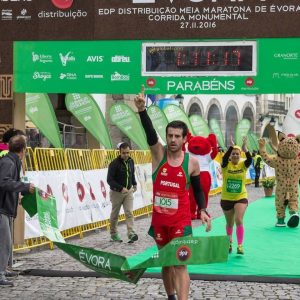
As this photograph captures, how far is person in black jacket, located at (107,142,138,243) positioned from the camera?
41.1 feet

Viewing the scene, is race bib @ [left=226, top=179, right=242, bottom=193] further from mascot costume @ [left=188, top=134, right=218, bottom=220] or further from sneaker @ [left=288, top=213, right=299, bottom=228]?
sneaker @ [left=288, top=213, right=299, bottom=228]

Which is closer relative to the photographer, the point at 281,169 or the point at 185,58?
the point at 185,58

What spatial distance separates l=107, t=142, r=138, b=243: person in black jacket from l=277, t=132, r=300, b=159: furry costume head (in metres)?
3.88

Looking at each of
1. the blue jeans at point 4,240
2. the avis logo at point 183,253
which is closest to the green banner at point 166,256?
the avis logo at point 183,253

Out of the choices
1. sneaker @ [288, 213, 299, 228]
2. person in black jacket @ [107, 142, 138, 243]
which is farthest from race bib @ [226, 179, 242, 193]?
sneaker @ [288, 213, 299, 228]

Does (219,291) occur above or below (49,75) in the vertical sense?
below

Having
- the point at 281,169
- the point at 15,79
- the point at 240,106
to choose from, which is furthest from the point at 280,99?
the point at 15,79

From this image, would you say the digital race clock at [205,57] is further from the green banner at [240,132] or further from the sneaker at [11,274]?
the green banner at [240,132]

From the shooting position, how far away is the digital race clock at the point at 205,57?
31.7 feet

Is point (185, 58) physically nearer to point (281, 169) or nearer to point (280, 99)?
point (281, 169)

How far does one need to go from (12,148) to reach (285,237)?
691cm

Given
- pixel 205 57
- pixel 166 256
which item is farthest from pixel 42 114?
pixel 166 256

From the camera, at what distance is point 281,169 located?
15.3 metres

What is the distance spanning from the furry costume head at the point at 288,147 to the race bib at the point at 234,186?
4.39 meters
